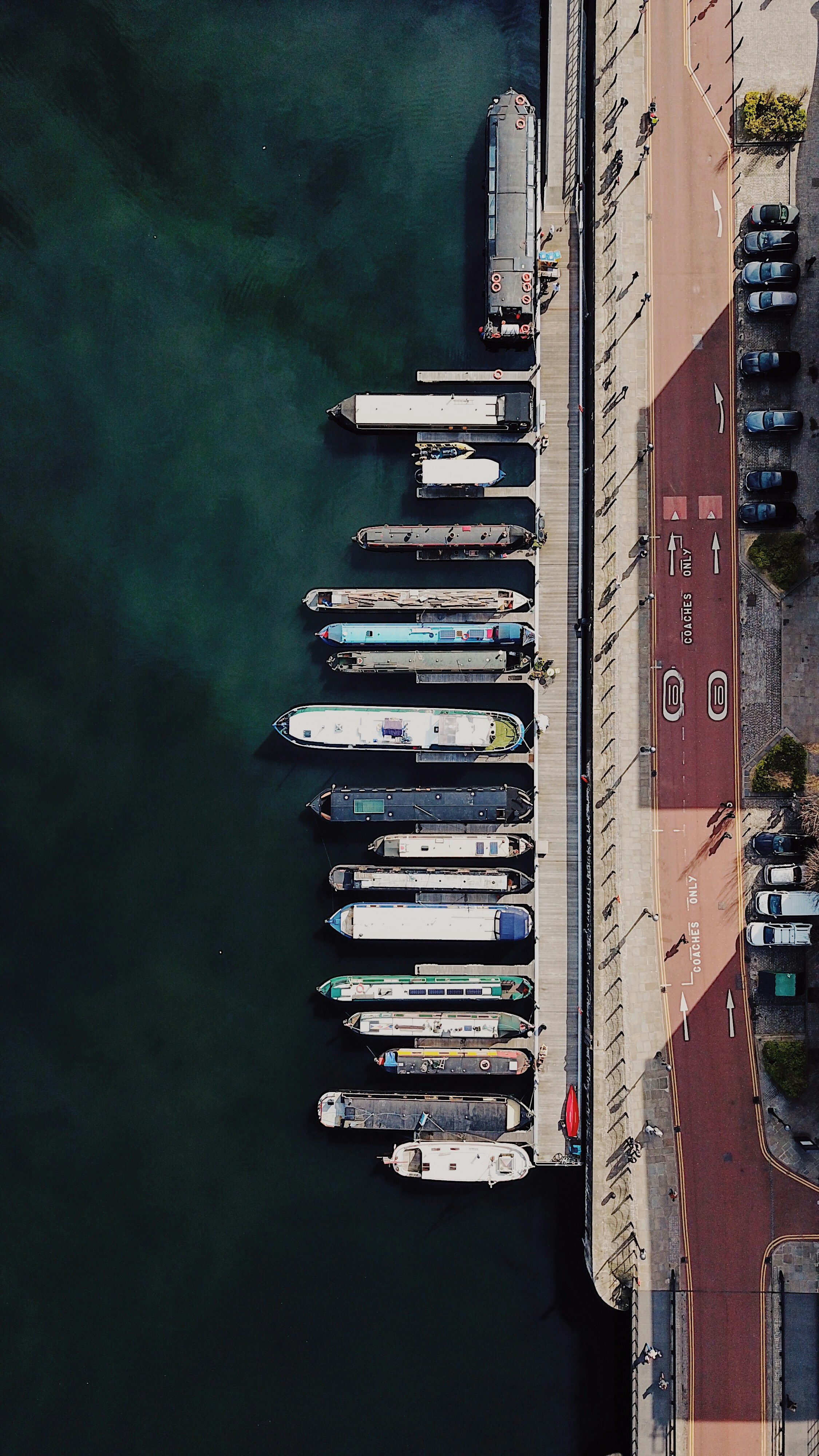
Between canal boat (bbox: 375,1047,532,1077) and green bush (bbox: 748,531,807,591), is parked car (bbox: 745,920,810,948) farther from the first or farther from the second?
green bush (bbox: 748,531,807,591)

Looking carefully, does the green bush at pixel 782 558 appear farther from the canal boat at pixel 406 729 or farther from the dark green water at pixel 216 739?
the canal boat at pixel 406 729

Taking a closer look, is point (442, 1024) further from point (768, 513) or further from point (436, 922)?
point (768, 513)

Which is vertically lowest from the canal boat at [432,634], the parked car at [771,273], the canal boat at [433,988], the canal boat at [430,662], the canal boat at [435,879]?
the canal boat at [433,988]

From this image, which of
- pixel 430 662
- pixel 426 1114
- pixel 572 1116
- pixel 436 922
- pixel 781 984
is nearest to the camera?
pixel 781 984

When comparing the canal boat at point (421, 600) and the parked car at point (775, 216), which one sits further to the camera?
the canal boat at point (421, 600)

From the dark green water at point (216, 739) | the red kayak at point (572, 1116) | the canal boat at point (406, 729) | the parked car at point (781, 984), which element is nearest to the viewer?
the parked car at point (781, 984)

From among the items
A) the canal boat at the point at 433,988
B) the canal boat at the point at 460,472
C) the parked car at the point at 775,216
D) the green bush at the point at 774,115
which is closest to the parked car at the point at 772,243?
the parked car at the point at 775,216

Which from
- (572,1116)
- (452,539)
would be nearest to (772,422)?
(452,539)

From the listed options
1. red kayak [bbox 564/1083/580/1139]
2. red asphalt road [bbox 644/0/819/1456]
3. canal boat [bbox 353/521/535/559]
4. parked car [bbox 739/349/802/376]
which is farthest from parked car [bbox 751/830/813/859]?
parked car [bbox 739/349/802/376]
